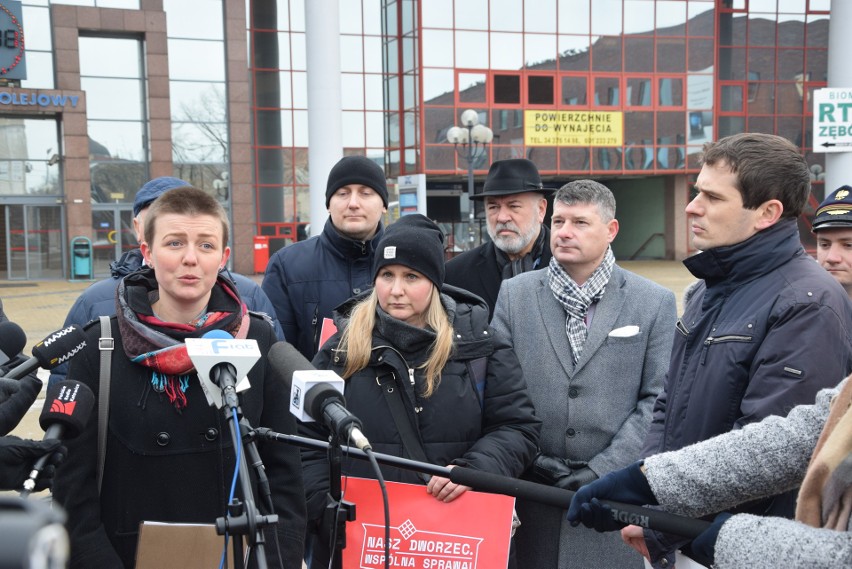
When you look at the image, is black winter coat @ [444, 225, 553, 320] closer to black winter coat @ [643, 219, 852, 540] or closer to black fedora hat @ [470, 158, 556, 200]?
black fedora hat @ [470, 158, 556, 200]

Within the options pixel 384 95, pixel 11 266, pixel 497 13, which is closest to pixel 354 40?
pixel 384 95

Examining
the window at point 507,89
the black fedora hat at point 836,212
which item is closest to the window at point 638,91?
the window at point 507,89

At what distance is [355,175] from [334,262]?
504mm

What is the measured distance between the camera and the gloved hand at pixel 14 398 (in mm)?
2523

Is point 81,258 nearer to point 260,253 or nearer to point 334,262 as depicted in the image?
point 260,253

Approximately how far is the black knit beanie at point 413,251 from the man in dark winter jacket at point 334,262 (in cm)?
106

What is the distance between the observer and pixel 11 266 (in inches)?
1077

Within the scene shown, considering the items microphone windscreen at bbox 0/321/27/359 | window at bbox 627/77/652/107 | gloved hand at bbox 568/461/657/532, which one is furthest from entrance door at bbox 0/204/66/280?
gloved hand at bbox 568/461/657/532

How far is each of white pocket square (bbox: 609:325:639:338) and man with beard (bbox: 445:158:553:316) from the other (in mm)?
1058

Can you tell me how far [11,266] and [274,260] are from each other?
26238 mm

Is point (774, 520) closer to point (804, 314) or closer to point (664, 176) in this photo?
point (804, 314)

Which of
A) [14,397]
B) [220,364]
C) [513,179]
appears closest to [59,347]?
[14,397]

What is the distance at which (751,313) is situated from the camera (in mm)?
2568

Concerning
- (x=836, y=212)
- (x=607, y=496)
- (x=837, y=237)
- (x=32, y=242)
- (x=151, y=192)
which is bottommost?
(x=32, y=242)
